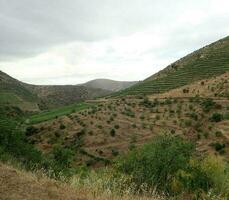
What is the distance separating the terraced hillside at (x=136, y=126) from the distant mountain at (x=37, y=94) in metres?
38.5

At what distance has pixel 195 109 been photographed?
64.0 metres

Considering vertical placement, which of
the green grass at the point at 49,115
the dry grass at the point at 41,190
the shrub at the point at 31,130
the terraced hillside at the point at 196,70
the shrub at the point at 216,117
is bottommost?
the shrub at the point at 31,130

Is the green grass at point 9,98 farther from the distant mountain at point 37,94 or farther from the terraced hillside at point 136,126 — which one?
the terraced hillside at point 136,126

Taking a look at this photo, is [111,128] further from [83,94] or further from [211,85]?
[83,94]

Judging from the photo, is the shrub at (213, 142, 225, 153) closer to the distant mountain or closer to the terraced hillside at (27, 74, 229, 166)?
the terraced hillside at (27, 74, 229, 166)

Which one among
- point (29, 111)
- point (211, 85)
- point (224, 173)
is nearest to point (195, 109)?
point (211, 85)

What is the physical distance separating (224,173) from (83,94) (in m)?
161

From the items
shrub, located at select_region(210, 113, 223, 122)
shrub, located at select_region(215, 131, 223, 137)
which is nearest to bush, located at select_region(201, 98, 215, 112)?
shrub, located at select_region(210, 113, 223, 122)

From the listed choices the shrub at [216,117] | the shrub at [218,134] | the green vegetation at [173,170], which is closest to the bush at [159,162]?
the green vegetation at [173,170]

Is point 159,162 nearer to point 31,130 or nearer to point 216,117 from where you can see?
point 216,117

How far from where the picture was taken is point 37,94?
170 meters

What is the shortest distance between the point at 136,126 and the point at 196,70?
43518mm

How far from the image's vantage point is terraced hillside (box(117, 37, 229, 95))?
9112 centimetres

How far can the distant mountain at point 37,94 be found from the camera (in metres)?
109
